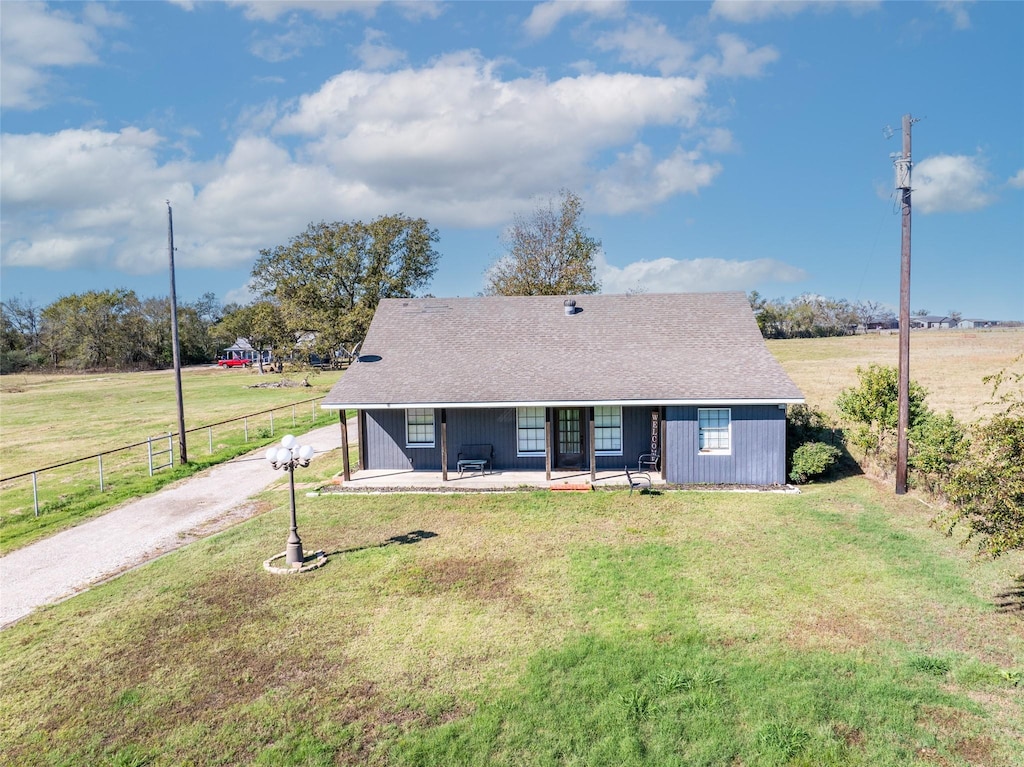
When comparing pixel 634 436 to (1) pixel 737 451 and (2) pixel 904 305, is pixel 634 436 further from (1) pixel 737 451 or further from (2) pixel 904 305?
(2) pixel 904 305

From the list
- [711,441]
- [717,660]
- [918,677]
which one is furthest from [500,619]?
[711,441]

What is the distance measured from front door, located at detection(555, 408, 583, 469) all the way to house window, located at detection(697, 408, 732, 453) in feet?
11.7

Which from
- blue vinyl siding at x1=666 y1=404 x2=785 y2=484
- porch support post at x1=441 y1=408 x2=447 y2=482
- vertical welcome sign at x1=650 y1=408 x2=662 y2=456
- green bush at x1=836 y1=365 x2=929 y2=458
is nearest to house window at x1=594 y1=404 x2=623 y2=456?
vertical welcome sign at x1=650 y1=408 x2=662 y2=456

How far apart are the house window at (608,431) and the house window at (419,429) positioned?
16.6 ft

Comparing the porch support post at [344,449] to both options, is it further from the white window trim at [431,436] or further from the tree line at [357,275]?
the tree line at [357,275]

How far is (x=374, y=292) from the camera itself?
44031 mm

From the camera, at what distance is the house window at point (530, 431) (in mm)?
18375

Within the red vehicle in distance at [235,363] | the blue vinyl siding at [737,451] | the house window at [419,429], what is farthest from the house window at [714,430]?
the red vehicle in distance at [235,363]

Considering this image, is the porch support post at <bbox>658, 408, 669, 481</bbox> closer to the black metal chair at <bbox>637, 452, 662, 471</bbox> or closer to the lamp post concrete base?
the black metal chair at <bbox>637, 452, 662, 471</bbox>

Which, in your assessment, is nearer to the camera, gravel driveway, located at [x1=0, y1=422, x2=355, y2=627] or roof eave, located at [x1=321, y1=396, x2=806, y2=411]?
gravel driveway, located at [x1=0, y1=422, x2=355, y2=627]

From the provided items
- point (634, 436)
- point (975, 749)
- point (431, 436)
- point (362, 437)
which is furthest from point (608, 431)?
point (975, 749)

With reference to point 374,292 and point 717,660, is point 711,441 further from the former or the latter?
point 374,292

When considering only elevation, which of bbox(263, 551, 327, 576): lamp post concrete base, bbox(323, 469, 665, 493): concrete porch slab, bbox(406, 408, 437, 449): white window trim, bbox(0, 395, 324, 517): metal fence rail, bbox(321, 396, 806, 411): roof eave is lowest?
bbox(263, 551, 327, 576): lamp post concrete base

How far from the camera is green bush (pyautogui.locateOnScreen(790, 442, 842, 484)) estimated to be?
1623cm
